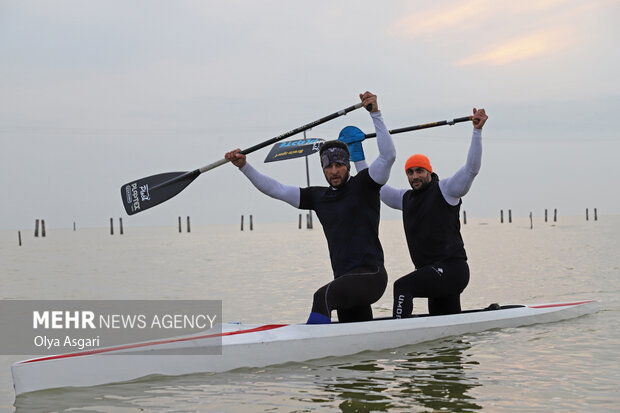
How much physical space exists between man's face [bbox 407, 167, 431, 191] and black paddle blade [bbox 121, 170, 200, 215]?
2.54 meters

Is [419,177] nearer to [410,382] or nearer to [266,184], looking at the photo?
[266,184]

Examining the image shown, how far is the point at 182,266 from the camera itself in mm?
24000

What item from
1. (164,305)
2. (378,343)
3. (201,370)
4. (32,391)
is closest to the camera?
(32,391)

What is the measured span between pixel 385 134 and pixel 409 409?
84.8 inches

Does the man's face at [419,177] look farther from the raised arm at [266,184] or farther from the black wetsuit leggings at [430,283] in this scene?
the raised arm at [266,184]

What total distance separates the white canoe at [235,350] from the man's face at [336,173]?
1316 mm

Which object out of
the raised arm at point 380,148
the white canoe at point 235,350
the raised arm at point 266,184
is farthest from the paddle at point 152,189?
the raised arm at point 380,148

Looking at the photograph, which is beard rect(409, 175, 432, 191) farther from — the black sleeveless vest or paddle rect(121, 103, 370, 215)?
paddle rect(121, 103, 370, 215)

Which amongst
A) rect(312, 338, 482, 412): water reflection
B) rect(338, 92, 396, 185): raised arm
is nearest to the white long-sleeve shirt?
rect(338, 92, 396, 185): raised arm

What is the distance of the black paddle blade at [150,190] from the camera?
307 inches

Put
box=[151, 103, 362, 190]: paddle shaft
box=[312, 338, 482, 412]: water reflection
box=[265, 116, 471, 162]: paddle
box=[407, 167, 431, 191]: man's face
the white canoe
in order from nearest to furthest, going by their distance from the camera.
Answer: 1. box=[312, 338, 482, 412]: water reflection
2. the white canoe
3. box=[407, 167, 431, 191]: man's face
4. box=[151, 103, 362, 190]: paddle shaft
5. box=[265, 116, 471, 162]: paddle

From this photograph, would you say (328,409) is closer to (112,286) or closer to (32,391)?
(32,391)

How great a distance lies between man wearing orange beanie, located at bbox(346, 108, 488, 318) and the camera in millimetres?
6711

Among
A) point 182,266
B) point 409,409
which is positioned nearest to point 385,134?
point 409,409
